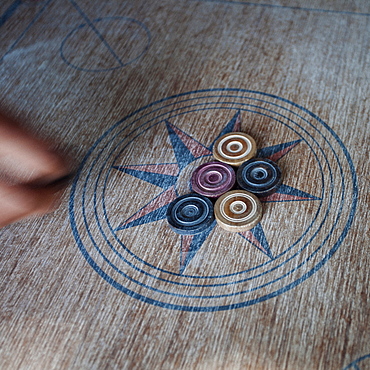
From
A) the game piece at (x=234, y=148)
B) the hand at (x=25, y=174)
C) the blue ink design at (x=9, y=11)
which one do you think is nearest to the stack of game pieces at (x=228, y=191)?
the game piece at (x=234, y=148)

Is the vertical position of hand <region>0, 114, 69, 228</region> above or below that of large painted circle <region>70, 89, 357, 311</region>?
above

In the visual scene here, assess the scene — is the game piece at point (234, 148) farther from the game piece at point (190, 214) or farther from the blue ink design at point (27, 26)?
the blue ink design at point (27, 26)

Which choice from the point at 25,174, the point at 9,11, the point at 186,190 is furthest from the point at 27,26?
the point at 186,190

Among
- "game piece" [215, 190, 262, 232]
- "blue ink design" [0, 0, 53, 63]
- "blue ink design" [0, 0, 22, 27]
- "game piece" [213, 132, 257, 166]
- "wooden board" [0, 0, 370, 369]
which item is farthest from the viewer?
"blue ink design" [0, 0, 22, 27]

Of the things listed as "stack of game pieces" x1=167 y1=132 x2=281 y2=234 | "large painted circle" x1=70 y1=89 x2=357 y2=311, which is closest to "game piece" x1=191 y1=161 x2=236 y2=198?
"stack of game pieces" x1=167 y1=132 x2=281 y2=234

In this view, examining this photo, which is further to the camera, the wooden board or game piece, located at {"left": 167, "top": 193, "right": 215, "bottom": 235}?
game piece, located at {"left": 167, "top": 193, "right": 215, "bottom": 235}

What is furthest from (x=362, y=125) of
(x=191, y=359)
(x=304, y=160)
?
(x=191, y=359)

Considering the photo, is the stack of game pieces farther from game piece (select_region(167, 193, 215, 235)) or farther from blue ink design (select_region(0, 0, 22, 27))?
blue ink design (select_region(0, 0, 22, 27))

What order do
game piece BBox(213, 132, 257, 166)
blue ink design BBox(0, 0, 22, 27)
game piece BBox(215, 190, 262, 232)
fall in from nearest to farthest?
game piece BBox(215, 190, 262, 232), game piece BBox(213, 132, 257, 166), blue ink design BBox(0, 0, 22, 27)
